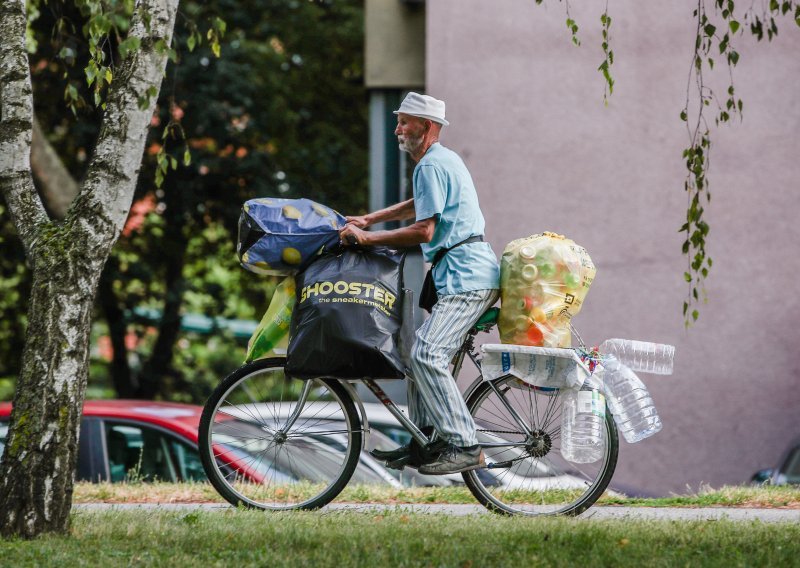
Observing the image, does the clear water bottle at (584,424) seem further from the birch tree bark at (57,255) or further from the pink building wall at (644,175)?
the pink building wall at (644,175)

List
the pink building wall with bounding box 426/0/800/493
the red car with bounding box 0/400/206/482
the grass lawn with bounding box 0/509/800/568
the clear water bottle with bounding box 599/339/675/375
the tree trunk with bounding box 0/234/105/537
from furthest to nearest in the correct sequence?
1. the pink building wall with bounding box 426/0/800/493
2. the red car with bounding box 0/400/206/482
3. the clear water bottle with bounding box 599/339/675/375
4. the tree trunk with bounding box 0/234/105/537
5. the grass lawn with bounding box 0/509/800/568

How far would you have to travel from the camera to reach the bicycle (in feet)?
18.1

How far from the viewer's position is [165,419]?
8.27 metres

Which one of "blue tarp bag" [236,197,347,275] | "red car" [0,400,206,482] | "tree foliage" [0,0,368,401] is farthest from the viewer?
"tree foliage" [0,0,368,401]

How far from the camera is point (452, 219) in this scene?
534 centimetres

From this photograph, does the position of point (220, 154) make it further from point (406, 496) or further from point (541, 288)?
point (541, 288)

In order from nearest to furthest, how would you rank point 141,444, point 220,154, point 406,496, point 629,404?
point 629,404 → point 406,496 → point 141,444 → point 220,154

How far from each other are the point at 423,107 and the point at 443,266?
2.46 feet

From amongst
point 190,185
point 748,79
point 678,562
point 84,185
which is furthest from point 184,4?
point 678,562

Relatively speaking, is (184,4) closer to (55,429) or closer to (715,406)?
(715,406)

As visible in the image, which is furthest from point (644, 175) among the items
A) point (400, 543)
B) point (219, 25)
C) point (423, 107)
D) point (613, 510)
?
point (400, 543)

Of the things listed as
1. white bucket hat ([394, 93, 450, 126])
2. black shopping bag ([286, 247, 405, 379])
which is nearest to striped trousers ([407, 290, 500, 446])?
black shopping bag ([286, 247, 405, 379])

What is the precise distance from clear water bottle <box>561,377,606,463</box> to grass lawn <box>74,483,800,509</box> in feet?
4.02

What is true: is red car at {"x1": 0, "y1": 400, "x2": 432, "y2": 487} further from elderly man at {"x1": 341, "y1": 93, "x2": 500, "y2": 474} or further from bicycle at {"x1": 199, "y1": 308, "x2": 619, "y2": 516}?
elderly man at {"x1": 341, "y1": 93, "x2": 500, "y2": 474}
